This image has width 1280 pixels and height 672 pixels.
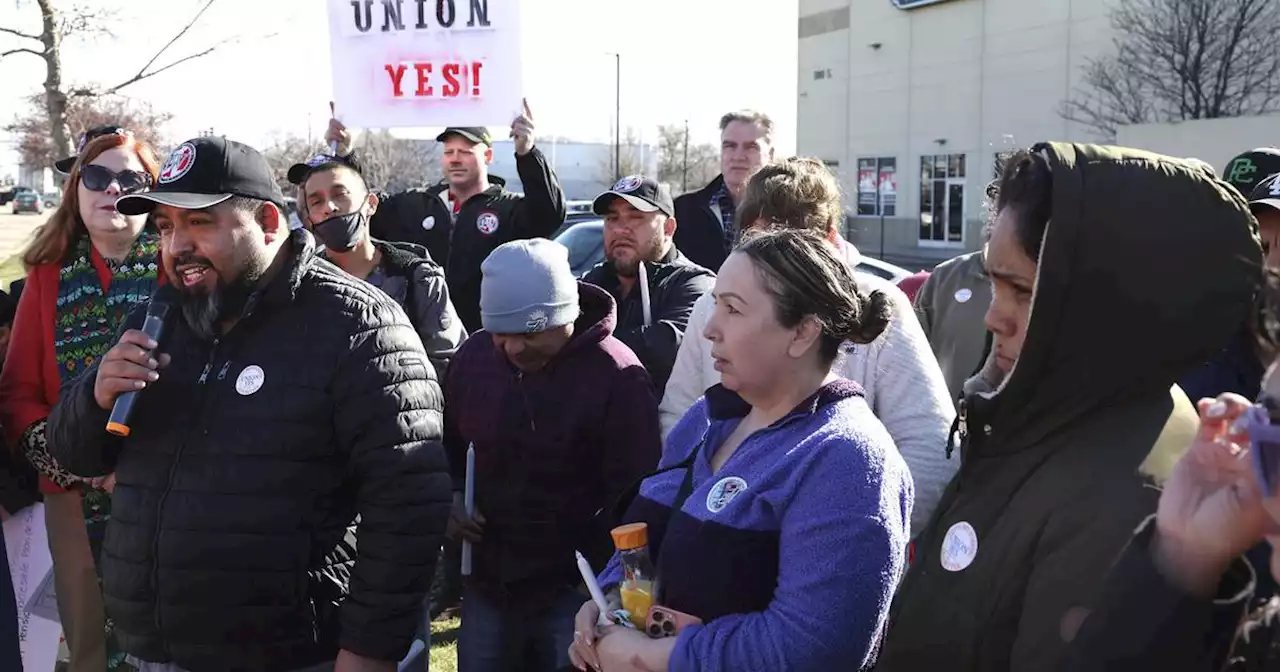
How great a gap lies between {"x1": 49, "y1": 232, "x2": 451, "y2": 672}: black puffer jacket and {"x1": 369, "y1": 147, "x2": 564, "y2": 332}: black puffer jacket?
273 cm

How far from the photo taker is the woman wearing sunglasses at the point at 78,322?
11.9 ft

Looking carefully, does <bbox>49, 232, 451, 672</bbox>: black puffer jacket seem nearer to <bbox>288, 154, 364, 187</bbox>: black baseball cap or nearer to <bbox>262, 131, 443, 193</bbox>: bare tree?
<bbox>288, 154, 364, 187</bbox>: black baseball cap

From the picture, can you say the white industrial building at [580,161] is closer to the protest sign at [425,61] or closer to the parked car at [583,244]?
the parked car at [583,244]

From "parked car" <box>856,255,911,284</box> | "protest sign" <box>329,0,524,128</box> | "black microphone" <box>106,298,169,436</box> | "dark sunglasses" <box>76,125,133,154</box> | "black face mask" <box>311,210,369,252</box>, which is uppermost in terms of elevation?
"protest sign" <box>329,0,524,128</box>

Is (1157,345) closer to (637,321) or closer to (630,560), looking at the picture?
(630,560)

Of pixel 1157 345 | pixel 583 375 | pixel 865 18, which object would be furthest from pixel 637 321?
pixel 865 18

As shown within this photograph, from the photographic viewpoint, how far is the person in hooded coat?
1.60m

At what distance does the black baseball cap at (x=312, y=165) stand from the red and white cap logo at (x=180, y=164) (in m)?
1.90

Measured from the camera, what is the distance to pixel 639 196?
4.38 meters

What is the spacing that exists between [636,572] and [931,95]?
40434 millimetres

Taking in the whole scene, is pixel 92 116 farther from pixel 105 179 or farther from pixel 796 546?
pixel 796 546

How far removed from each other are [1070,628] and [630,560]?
3.26 ft

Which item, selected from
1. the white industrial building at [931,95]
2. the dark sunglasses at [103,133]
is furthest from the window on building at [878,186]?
the dark sunglasses at [103,133]

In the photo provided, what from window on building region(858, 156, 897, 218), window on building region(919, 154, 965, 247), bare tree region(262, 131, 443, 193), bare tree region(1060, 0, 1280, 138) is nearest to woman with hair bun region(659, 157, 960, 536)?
Answer: bare tree region(1060, 0, 1280, 138)
